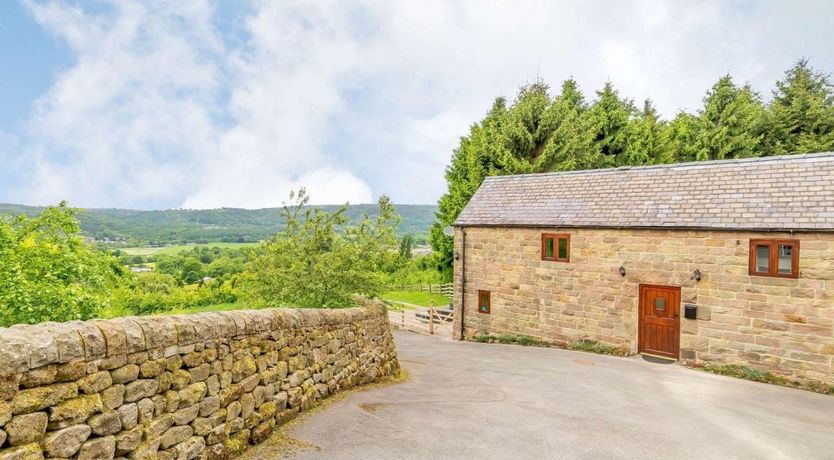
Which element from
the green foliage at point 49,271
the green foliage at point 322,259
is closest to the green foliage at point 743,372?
the green foliage at point 322,259

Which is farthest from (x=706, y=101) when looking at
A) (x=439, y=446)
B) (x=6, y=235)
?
(x=6, y=235)

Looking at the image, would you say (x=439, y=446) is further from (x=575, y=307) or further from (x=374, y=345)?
(x=575, y=307)

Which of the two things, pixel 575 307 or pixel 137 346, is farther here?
pixel 575 307

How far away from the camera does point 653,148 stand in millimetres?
34656

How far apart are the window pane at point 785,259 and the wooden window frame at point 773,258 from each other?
58mm

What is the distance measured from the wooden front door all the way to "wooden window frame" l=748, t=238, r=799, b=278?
2156mm

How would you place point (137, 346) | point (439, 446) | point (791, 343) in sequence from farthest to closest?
point (791, 343) < point (439, 446) < point (137, 346)

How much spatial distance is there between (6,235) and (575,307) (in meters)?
16.0

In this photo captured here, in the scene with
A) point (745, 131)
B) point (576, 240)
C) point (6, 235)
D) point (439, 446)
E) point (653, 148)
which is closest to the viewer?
point (439, 446)

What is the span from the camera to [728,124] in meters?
32.7

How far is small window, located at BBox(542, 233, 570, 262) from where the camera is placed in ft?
56.6

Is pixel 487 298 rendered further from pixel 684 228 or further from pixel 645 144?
pixel 645 144

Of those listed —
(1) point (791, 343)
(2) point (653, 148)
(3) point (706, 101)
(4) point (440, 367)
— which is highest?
(3) point (706, 101)

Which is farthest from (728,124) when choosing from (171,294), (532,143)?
(171,294)
